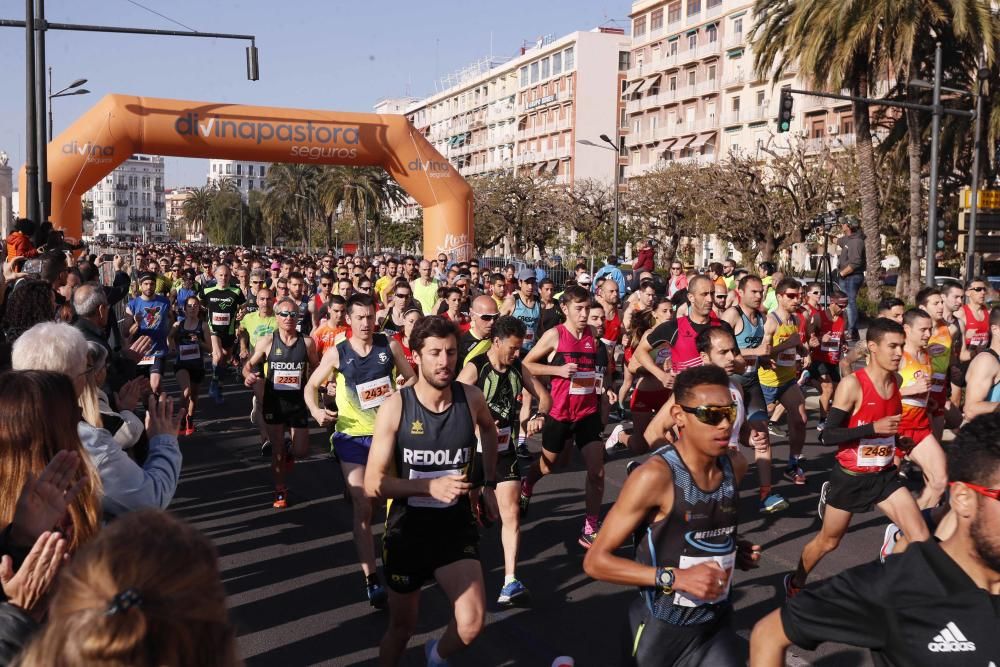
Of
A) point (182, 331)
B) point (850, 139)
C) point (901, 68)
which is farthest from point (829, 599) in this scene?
point (850, 139)

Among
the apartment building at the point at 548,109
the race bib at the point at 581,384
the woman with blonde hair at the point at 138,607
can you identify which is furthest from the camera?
the apartment building at the point at 548,109

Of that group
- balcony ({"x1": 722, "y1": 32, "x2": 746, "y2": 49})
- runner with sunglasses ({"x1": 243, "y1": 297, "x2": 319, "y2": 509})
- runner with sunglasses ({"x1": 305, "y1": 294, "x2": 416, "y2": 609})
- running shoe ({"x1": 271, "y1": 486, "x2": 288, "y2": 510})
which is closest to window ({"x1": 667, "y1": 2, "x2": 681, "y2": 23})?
balcony ({"x1": 722, "y1": 32, "x2": 746, "y2": 49})

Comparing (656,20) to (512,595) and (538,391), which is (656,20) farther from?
(512,595)

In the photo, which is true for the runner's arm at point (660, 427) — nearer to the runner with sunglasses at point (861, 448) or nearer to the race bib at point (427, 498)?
the runner with sunglasses at point (861, 448)

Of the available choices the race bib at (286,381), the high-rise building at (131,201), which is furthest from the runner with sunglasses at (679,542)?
the high-rise building at (131,201)

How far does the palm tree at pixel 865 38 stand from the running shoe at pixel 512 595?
19076mm

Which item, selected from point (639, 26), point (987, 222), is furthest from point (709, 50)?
point (987, 222)

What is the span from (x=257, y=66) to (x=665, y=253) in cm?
3045

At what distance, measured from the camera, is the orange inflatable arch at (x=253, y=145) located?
20656 millimetres

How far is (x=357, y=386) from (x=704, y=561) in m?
3.47

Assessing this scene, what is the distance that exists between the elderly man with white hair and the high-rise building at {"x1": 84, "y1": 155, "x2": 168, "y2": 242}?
193m

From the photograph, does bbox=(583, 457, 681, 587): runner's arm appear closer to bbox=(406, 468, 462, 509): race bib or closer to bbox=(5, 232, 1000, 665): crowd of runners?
bbox=(5, 232, 1000, 665): crowd of runners

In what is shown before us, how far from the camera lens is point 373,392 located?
260 inches

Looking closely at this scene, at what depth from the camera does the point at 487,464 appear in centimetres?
500
